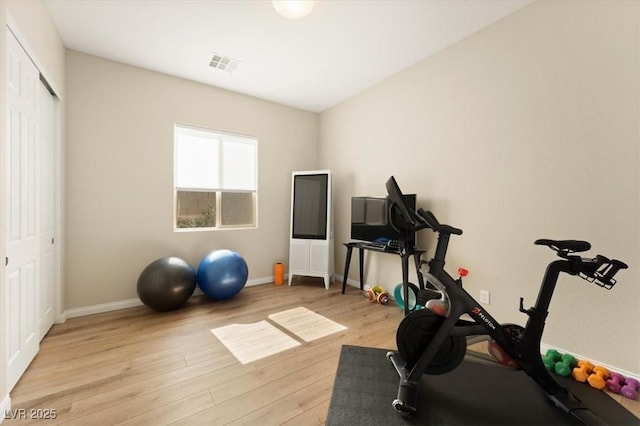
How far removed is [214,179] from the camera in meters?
4.02

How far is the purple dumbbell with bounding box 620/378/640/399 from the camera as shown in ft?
5.60

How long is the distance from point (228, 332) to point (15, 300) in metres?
1.54

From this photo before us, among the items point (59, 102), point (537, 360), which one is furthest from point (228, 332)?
point (59, 102)

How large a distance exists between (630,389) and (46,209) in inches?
190

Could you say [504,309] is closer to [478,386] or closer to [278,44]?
[478,386]

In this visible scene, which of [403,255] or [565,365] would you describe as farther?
[403,255]

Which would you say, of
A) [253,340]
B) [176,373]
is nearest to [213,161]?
[253,340]

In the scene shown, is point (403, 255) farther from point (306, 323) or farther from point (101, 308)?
point (101, 308)

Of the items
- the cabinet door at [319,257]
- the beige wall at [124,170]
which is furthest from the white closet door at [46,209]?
the cabinet door at [319,257]

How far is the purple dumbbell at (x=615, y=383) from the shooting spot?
1.77 metres

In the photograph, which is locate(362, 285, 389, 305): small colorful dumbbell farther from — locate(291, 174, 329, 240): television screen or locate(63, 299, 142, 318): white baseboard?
locate(63, 299, 142, 318): white baseboard

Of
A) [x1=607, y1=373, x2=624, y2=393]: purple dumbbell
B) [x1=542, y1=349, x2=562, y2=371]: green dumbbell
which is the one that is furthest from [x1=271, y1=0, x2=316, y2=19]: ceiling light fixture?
[x1=607, y1=373, x2=624, y2=393]: purple dumbbell

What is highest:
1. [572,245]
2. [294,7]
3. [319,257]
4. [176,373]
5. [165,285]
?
[294,7]

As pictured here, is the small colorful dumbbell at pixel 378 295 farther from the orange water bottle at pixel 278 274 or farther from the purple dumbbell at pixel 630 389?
the purple dumbbell at pixel 630 389
